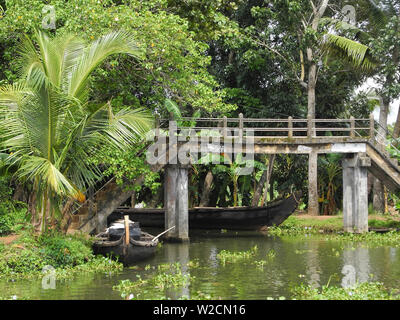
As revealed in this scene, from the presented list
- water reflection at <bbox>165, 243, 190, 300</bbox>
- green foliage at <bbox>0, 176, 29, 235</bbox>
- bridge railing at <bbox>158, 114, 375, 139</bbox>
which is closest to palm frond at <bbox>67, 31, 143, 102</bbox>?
green foliage at <bbox>0, 176, 29, 235</bbox>

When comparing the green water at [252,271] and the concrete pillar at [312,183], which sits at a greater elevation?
the concrete pillar at [312,183]

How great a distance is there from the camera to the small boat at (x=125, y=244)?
14969 millimetres

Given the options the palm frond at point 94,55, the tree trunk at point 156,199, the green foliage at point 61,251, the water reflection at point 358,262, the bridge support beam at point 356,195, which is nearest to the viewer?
the palm frond at point 94,55

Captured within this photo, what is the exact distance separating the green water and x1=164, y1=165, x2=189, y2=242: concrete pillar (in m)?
0.63

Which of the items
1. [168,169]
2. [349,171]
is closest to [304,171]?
[349,171]

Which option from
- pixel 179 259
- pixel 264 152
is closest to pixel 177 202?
pixel 264 152

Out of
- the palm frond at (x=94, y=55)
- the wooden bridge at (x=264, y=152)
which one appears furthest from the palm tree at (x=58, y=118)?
the wooden bridge at (x=264, y=152)

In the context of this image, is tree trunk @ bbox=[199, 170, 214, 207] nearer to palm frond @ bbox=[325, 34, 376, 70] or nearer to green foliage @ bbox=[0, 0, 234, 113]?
green foliage @ bbox=[0, 0, 234, 113]

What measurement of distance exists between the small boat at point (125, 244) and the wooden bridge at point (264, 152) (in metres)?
3.10

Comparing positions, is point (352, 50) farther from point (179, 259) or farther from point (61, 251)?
point (61, 251)

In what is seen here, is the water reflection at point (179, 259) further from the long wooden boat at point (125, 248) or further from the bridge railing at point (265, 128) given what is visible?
the bridge railing at point (265, 128)

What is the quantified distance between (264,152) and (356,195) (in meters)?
3.65
